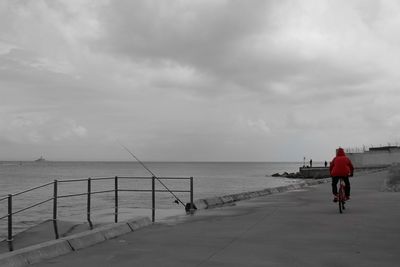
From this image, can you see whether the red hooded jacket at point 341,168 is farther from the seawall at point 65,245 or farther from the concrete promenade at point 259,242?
the seawall at point 65,245

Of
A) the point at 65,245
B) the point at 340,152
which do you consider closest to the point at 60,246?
the point at 65,245

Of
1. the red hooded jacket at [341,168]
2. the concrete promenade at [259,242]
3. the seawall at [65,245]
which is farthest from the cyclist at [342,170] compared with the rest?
the seawall at [65,245]

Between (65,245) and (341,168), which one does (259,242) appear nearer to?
(65,245)

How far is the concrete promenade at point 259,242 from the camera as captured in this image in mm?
7492

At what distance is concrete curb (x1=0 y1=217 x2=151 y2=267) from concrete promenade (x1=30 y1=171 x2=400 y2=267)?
0.17 metres

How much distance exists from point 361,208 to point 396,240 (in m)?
5.88

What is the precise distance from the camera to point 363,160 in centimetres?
10544

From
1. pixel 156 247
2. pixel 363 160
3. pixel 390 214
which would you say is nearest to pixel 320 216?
pixel 390 214

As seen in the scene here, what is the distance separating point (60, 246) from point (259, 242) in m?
3.49

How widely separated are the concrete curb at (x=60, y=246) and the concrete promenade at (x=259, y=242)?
17cm

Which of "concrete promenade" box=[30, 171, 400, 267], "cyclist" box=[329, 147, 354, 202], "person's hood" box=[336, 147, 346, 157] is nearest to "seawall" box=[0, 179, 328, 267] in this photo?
"concrete promenade" box=[30, 171, 400, 267]

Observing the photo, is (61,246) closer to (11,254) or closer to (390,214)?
(11,254)

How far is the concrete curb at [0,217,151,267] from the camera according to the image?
7.12m

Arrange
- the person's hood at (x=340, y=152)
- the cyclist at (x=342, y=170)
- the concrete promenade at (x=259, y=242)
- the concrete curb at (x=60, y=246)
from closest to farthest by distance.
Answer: the concrete curb at (x=60, y=246)
the concrete promenade at (x=259, y=242)
the cyclist at (x=342, y=170)
the person's hood at (x=340, y=152)
